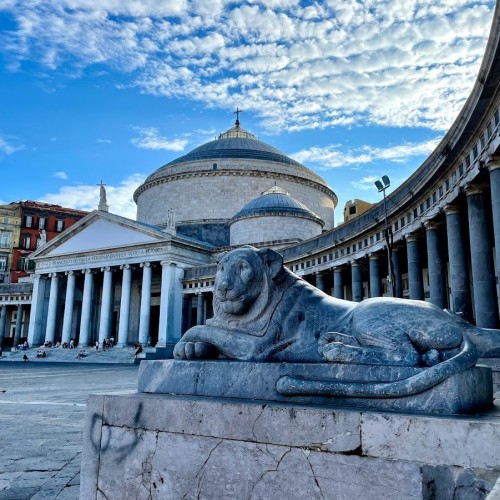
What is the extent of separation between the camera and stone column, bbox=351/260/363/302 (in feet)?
79.5

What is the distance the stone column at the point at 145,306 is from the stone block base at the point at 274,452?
37841mm

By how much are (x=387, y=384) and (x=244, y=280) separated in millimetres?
1450

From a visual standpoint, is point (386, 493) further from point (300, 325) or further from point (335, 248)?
point (335, 248)

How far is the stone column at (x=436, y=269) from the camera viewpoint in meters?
17.0

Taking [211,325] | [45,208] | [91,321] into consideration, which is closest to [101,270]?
[91,321]

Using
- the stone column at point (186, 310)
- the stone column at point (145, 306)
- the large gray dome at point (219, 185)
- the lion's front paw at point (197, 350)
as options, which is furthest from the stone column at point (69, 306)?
the lion's front paw at point (197, 350)

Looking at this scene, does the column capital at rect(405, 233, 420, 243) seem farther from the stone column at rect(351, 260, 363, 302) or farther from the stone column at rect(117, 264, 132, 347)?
the stone column at rect(117, 264, 132, 347)

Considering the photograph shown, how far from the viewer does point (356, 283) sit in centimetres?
2456

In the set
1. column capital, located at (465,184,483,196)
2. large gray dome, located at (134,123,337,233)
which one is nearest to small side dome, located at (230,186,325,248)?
large gray dome, located at (134,123,337,233)

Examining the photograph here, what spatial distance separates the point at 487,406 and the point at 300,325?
4.81 feet

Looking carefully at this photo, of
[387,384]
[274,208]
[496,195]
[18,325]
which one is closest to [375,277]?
[496,195]

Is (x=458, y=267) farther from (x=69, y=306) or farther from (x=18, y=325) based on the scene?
(x=18, y=325)

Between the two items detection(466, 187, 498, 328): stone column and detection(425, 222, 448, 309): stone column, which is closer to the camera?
detection(466, 187, 498, 328): stone column

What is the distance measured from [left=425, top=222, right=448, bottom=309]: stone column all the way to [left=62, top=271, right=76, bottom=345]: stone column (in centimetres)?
3621
